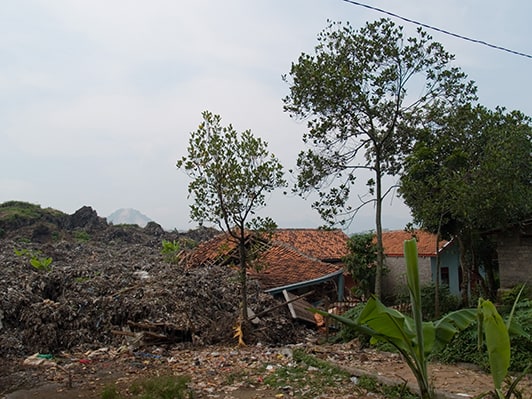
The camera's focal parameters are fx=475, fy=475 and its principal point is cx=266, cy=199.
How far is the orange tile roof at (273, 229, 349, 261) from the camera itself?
20609 millimetres

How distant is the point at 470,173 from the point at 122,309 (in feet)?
28.2

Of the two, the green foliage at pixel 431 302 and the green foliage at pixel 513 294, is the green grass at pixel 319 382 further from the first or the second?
the green foliage at pixel 513 294

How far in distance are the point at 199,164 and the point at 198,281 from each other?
166 inches

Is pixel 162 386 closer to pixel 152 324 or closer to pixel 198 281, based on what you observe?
pixel 152 324

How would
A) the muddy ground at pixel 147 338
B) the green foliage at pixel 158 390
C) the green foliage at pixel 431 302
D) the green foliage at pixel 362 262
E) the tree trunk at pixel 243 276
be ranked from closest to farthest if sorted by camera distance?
1. the green foliage at pixel 158 390
2. the muddy ground at pixel 147 338
3. the tree trunk at pixel 243 276
4. the green foliage at pixel 431 302
5. the green foliage at pixel 362 262

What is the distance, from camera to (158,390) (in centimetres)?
612

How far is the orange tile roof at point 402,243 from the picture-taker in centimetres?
1977

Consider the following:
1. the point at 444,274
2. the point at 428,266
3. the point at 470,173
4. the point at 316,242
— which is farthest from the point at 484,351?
the point at 316,242

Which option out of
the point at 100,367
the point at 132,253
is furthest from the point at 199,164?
the point at 132,253

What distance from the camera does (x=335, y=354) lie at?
9.06m

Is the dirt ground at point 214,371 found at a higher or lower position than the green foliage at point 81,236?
lower

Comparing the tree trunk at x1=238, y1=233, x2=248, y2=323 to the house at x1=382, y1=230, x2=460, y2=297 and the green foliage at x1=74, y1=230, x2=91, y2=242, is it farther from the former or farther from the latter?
the green foliage at x1=74, y1=230, x2=91, y2=242

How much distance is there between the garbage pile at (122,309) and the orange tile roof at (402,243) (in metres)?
8.87

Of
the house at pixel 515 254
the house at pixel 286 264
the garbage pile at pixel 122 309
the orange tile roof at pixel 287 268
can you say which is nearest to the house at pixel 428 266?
the house at pixel 286 264
